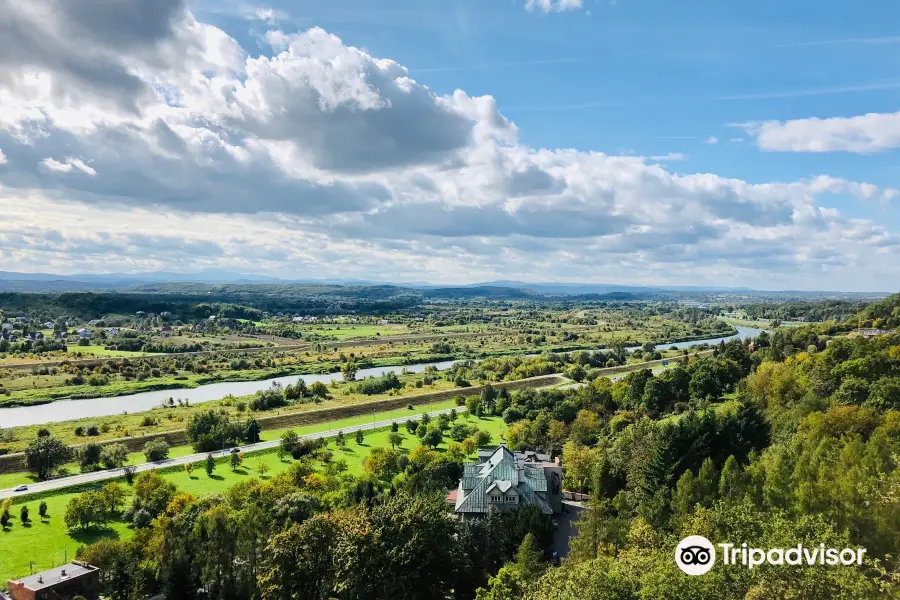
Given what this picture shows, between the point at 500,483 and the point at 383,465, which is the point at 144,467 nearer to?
the point at 383,465

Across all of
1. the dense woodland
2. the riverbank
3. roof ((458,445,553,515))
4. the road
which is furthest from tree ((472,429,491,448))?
the road

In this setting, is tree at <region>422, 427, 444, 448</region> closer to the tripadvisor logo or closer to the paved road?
the paved road

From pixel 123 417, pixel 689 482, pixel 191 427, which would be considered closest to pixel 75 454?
pixel 191 427

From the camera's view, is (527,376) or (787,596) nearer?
(787,596)

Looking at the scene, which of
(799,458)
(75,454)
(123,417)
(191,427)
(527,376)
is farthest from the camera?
(527,376)

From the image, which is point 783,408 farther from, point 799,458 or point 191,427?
point 191,427

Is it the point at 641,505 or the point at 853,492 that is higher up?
the point at 853,492

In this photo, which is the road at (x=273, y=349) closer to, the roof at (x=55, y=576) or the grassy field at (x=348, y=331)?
the grassy field at (x=348, y=331)

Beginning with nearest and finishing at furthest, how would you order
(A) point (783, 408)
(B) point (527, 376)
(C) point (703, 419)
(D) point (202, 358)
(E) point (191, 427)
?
(C) point (703, 419) → (A) point (783, 408) → (E) point (191, 427) → (B) point (527, 376) → (D) point (202, 358)

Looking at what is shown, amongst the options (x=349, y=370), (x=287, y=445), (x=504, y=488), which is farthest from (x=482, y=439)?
(x=349, y=370)
